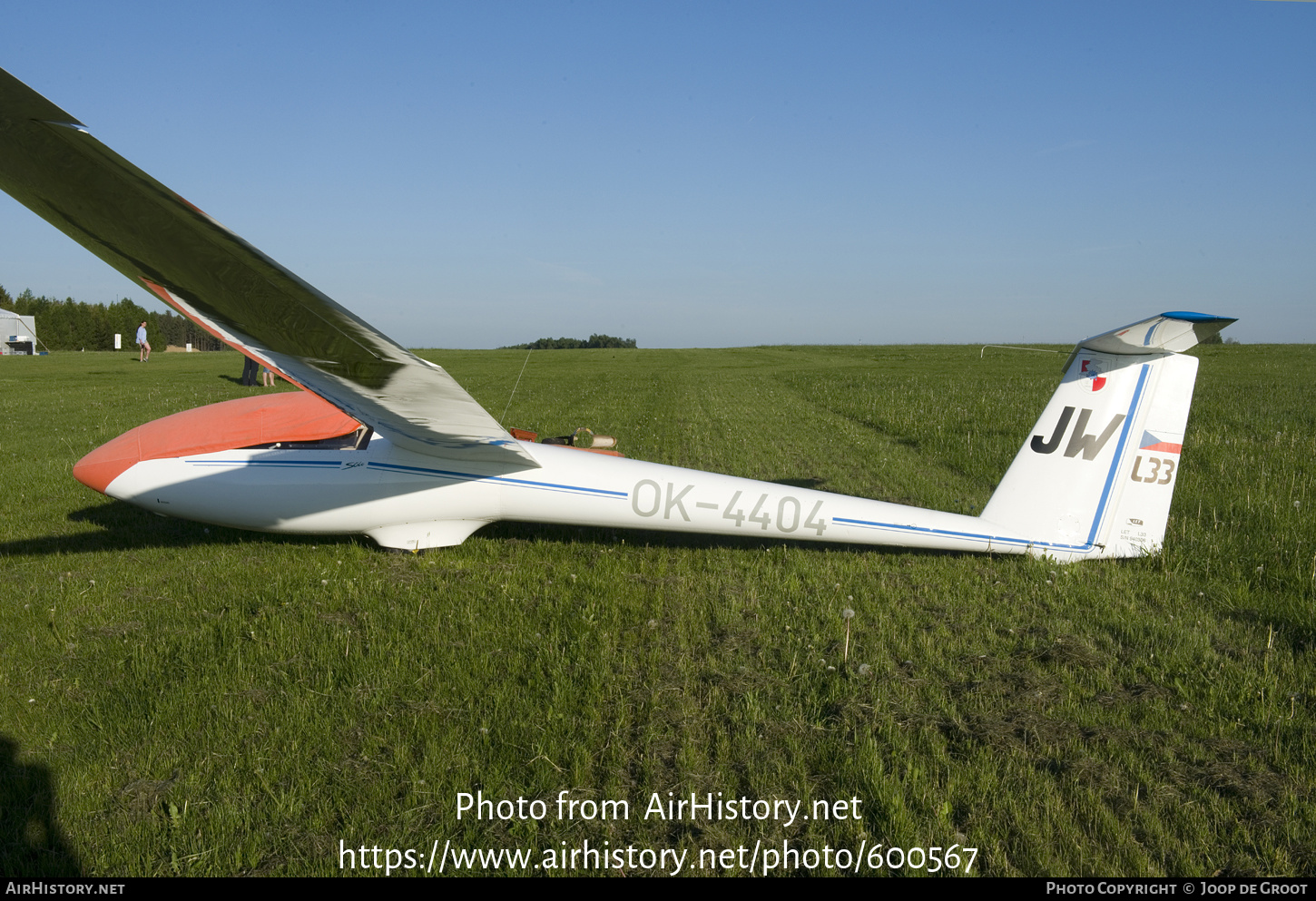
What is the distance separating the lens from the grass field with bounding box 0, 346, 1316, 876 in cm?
311

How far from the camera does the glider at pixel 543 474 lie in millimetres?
5730

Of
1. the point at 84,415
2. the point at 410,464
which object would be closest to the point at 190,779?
the point at 410,464

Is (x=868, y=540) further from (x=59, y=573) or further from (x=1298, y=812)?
(x=59, y=573)

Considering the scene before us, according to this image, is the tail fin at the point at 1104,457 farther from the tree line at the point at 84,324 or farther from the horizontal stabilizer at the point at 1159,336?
the tree line at the point at 84,324

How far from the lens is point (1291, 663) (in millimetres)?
4551

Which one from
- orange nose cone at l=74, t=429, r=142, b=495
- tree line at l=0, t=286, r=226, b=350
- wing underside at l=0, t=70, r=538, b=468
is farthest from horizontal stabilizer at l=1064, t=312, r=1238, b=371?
tree line at l=0, t=286, r=226, b=350

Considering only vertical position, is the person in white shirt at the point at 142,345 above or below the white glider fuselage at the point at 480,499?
above

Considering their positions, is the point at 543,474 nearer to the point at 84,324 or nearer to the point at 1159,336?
the point at 1159,336

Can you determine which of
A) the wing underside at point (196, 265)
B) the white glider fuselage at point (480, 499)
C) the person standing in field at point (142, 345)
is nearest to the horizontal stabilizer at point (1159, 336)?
the white glider fuselage at point (480, 499)

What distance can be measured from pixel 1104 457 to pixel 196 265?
652 cm

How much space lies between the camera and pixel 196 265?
11.9ft

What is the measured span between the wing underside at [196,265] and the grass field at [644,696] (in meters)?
1.75

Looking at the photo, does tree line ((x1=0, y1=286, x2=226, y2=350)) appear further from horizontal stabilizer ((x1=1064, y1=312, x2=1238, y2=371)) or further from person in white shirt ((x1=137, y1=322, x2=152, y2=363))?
horizontal stabilizer ((x1=1064, y1=312, x2=1238, y2=371))

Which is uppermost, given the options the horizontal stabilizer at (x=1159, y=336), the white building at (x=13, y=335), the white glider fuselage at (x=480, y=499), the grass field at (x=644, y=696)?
the white building at (x=13, y=335)
